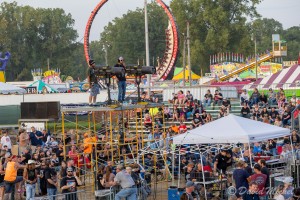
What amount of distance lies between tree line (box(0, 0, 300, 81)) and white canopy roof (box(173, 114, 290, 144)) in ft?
180

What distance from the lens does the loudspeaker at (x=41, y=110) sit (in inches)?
923

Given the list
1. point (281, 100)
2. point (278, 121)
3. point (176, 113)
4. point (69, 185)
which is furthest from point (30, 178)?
point (281, 100)

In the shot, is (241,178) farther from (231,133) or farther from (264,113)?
(264,113)

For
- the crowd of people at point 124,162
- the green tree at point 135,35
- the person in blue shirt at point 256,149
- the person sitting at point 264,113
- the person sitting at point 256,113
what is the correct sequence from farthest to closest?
the green tree at point 135,35 → the person sitting at point 256,113 → the person sitting at point 264,113 → the person in blue shirt at point 256,149 → the crowd of people at point 124,162

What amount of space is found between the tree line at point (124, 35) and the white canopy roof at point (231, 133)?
54.9 m

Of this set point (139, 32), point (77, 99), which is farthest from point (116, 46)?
point (77, 99)

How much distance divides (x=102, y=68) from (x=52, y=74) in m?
68.7

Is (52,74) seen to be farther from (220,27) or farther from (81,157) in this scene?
(81,157)

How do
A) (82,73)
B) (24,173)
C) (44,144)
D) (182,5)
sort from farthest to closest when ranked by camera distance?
1. (82,73)
2. (182,5)
3. (44,144)
4. (24,173)

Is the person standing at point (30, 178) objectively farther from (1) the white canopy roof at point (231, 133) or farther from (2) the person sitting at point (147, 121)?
(2) the person sitting at point (147, 121)

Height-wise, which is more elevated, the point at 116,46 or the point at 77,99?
the point at 116,46

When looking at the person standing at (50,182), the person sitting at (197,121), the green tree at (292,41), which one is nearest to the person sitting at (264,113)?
the person sitting at (197,121)

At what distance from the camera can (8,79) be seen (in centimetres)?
11306

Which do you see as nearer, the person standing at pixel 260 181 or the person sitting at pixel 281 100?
the person standing at pixel 260 181
